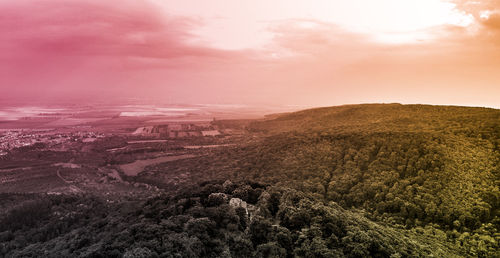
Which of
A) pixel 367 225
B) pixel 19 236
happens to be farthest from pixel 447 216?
pixel 19 236

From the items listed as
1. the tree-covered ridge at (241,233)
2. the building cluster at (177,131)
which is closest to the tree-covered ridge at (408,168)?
the tree-covered ridge at (241,233)

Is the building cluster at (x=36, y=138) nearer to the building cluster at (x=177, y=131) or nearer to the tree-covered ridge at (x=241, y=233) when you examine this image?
the building cluster at (x=177, y=131)

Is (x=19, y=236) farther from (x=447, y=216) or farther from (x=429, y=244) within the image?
(x=447, y=216)

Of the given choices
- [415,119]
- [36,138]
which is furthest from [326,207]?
[36,138]

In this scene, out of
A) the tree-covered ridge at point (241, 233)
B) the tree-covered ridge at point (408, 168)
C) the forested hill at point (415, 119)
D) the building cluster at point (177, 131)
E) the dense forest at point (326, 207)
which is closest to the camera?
the tree-covered ridge at point (241, 233)

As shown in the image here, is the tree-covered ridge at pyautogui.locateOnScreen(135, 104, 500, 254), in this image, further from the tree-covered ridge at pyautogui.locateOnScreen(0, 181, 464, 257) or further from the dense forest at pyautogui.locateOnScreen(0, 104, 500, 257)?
the tree-covered ridge at pyautogui.locateOnScreen(0, 181, 464, 257)
